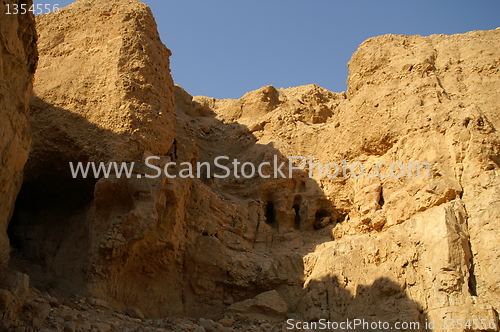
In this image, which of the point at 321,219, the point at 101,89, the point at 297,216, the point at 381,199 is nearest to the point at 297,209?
the point at 297,216

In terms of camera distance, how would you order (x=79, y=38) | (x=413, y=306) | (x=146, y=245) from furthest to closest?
1. (x=79, y=38)
2. (x=146, y=245)
3. (x=413, y=306)

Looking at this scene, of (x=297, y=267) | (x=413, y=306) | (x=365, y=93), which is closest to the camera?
(x=413, y=306)

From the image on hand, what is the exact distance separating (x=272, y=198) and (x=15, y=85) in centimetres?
766

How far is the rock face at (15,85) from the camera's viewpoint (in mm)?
7332

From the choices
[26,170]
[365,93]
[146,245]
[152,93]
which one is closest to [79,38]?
[152,93]

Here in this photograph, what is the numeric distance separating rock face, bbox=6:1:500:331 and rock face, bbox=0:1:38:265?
2.90 metres

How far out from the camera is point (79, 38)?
13219mm

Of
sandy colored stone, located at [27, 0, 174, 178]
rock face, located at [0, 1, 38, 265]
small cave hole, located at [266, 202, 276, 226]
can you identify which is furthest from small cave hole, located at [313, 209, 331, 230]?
rock face, located at [0, 1, 38, 265]

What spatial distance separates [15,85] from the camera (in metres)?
7.82

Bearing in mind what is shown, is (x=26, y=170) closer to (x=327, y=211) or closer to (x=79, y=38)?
(x=79, y=38)

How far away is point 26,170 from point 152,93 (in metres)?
3.22

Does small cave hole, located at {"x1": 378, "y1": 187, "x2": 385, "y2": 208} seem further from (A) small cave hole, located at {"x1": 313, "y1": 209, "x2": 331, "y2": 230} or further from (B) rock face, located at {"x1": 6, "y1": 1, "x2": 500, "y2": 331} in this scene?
(A) small cave hole, located at {"x1": 313, "y1": 209, "x2": 331, "y2": 230}

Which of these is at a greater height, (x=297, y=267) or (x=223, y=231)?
(x=223, y=231)

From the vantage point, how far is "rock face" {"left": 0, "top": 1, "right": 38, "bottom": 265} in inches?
289
